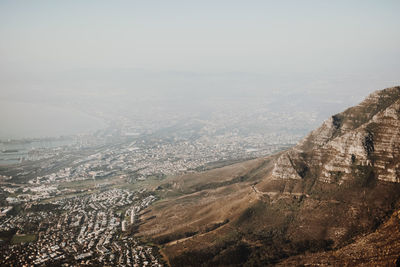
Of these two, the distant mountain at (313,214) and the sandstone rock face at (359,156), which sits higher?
the sandstone rock face at (359,156)

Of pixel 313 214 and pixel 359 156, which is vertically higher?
pixel 359 156

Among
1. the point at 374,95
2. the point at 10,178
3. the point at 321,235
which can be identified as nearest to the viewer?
the point at 321,235

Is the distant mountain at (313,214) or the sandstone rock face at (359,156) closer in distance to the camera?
the distant mountain at (313,214)

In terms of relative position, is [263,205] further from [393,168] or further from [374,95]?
[374,95]

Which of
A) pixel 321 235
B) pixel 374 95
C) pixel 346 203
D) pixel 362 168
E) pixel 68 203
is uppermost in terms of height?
pixel 374 95

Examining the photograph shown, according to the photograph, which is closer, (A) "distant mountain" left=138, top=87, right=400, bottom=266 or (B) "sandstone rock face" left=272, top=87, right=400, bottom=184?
(A) "distant mountain" left=138, top=87, right=400, bottom=266

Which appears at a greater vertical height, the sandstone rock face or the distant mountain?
the sandstone rock face

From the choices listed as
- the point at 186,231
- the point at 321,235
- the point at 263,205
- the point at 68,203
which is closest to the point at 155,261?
the point at 186,231

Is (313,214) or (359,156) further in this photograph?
(359,156)
